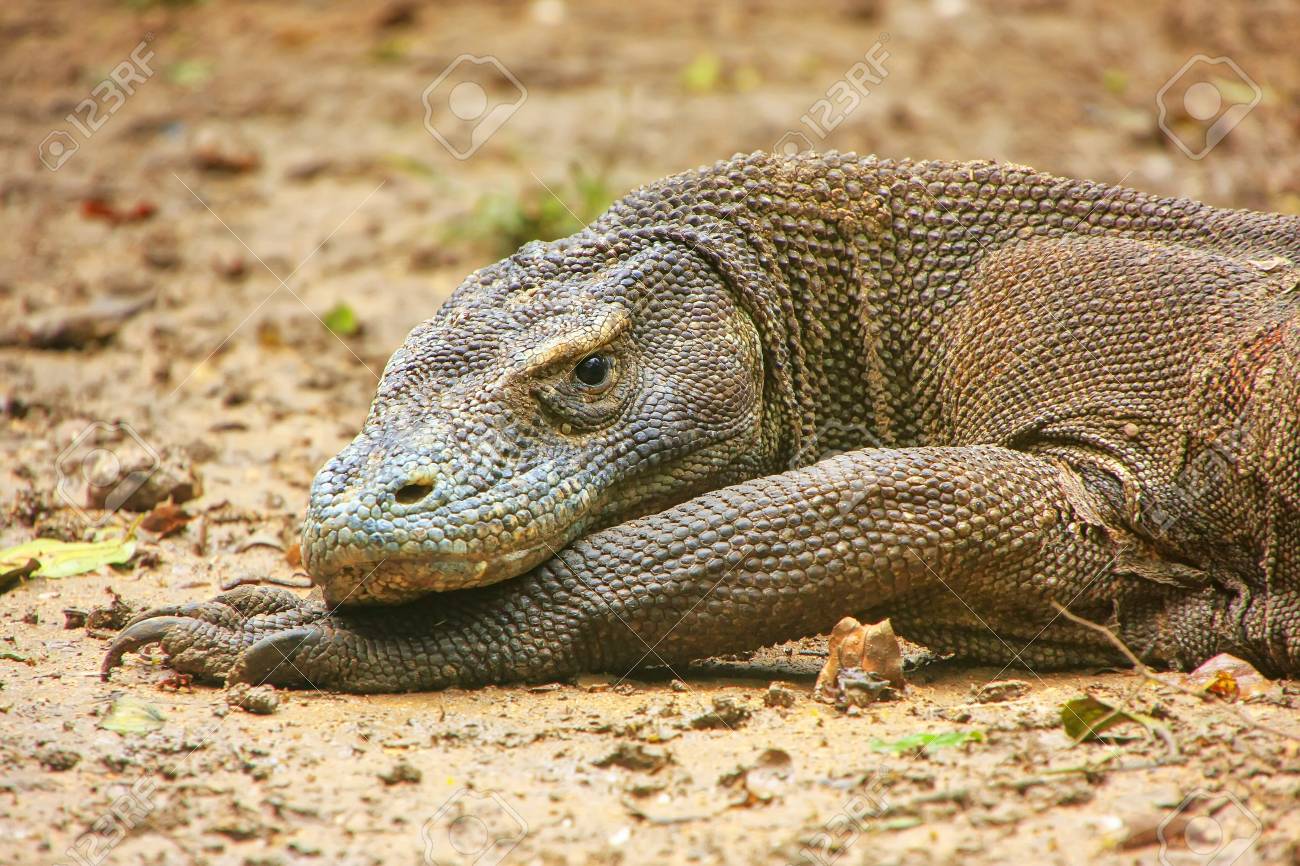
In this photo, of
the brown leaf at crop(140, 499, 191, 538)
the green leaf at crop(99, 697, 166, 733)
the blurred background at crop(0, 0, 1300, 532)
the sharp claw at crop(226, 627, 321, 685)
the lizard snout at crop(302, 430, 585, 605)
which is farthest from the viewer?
the blurred background at crop(0, 0, 1300, 532)

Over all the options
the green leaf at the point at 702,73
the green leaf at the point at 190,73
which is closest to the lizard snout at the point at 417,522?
the green leaf at the point at 702,73

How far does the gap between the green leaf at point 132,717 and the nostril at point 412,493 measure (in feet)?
3.03

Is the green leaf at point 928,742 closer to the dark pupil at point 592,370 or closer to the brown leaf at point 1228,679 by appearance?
the brown leaf at point 1228,679

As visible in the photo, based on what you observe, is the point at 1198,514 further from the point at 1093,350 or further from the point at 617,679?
the point at 617,679

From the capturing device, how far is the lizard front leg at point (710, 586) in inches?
174

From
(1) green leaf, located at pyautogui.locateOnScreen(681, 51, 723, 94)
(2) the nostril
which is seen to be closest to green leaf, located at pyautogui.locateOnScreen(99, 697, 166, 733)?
(2) the nostril

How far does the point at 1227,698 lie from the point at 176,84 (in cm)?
1049

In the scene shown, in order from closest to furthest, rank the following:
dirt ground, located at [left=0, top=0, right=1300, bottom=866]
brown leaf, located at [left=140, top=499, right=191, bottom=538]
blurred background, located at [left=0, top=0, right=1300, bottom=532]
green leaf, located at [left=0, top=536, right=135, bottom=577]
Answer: dirt ground, located at [left=0, top=0, right=1300, bottom=866] → green leaf, located at [left=0, top=536, right=135, bottom=577] → brown leaf, located at [left=140, top=499, right=191, bottom=538] → blurred background, located at [left=0, top=0, right=1300, bottom=532]

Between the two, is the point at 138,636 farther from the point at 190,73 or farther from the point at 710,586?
the point at 190,73

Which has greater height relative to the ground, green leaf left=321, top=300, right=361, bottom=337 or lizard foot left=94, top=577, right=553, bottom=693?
green leaf left=321, top=300, right=361, bottom=337

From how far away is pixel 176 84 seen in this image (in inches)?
475

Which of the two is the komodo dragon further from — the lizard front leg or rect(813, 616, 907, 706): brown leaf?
rect(813, 616, 907, 706): brown leaf

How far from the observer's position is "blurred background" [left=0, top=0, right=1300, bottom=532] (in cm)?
804

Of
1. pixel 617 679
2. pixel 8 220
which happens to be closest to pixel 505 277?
pixel 617 679
